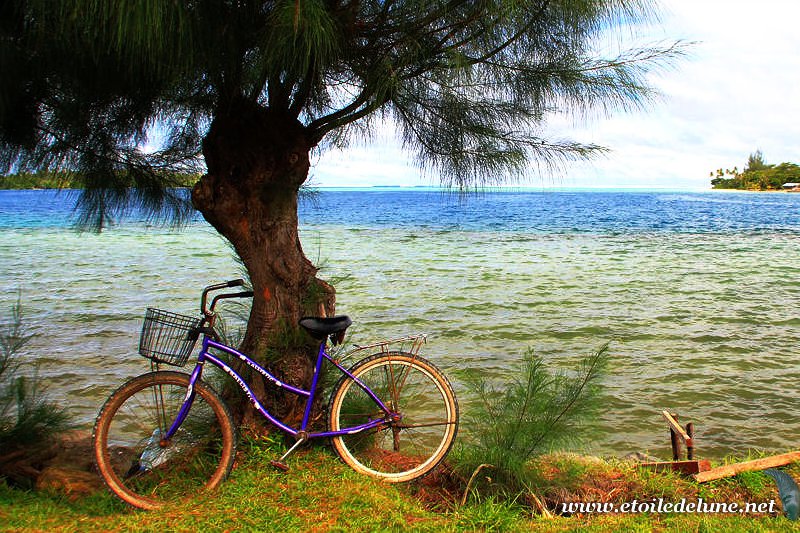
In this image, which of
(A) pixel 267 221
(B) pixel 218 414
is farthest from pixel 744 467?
(A) pixel 267 221

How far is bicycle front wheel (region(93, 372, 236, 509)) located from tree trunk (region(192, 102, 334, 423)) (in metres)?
0.26

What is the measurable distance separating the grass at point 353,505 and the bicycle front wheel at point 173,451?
0.12 metres

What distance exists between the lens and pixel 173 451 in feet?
11.0

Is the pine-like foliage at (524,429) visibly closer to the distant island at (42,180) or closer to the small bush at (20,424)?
the small bush at (20,424)

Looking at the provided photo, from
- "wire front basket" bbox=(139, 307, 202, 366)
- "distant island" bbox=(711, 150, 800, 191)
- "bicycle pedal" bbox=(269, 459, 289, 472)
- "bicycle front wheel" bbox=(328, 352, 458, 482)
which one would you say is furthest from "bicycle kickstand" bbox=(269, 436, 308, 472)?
"distant island" bbox=(711, 150, 800, 191)

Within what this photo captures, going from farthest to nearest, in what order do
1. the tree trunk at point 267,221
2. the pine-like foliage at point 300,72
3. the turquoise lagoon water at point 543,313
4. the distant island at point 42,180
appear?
the turquoise lagoon water at point 543,313 → the distant island at point 42,180 → the tree trunk at point 267,221 → the pine-like foliage at point 300,72

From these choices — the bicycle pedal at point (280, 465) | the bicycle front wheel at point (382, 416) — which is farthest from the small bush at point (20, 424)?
the bicycle front wheel at point (382, 416)

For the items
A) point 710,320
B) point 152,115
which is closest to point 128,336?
point 152,115

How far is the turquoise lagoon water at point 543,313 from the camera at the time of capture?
18.2 ft

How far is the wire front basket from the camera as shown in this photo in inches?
118

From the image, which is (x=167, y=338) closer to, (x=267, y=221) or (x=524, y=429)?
(x=267, y=221)

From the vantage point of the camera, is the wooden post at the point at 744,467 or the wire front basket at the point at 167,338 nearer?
the wire front basket at the point at 167,338

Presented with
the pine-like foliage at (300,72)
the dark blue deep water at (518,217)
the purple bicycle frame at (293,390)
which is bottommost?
the dark blue deep water at (518,217)

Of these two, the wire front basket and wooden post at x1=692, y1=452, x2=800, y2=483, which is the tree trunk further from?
wooden post at x1=692, y1=452, x2=800, y2=483
